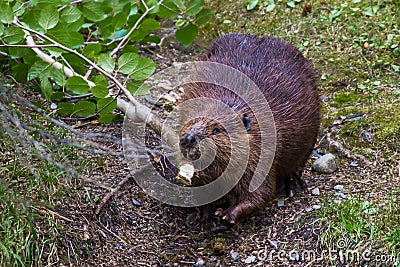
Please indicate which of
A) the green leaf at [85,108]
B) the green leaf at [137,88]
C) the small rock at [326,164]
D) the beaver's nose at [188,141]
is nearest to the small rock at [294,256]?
the beaver's nose at [188,141]

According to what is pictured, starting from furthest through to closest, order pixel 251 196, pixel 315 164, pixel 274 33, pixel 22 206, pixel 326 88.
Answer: pixel 274 33
pixel 326 88
pixel 315 164
pixel 251 196
pixel 22 206

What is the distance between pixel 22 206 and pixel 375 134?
2946 mm

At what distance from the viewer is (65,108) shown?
504 cm

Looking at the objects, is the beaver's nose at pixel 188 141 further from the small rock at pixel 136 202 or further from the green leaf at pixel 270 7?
the green leaf at pixel 270 7

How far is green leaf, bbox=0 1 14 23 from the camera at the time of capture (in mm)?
4504

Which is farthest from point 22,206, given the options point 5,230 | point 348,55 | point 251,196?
point 348,55

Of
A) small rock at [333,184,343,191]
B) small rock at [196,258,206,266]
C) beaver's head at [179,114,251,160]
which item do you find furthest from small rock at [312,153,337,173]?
small rock at [196,258,206,266]

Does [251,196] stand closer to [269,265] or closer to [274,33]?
[269,265]

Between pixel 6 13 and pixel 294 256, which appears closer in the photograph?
pixel 294 256

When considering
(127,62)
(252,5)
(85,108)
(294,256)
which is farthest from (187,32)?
(294,256)

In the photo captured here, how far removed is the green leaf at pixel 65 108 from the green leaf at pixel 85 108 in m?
0.04

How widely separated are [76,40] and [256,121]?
1.66m

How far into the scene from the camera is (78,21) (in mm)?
5391

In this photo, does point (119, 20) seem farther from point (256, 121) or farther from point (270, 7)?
point (270, 7)
